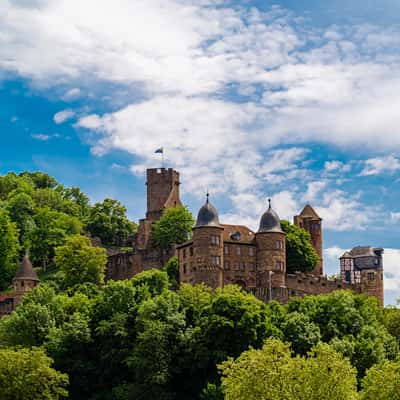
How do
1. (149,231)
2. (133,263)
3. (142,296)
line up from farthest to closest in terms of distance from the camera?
(149,231), (133,263), (142,296)

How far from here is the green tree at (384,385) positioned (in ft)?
197

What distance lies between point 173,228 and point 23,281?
62.4 ft

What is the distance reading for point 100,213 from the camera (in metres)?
144

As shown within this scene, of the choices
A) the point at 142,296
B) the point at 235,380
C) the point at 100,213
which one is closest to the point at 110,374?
the point at 142,296

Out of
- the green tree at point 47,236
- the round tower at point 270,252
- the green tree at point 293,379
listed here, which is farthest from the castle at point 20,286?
the green tree at point 293,379

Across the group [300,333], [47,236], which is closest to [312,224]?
[47,236]

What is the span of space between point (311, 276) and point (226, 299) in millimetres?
27268

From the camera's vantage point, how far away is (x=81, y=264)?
384 ft

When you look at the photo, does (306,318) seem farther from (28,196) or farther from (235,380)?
(28,196)

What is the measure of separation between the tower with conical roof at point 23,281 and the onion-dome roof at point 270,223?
2460cm

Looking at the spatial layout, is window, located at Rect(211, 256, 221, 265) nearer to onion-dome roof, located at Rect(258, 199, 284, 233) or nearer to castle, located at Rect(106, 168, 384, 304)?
castle, located at Rect(106, 168, 384, 304)

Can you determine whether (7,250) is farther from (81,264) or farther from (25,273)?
(81,264)

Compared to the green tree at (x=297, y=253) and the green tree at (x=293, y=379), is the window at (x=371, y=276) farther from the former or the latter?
the green tree at (x=293, y=379)

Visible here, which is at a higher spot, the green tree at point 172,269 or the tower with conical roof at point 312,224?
the tower with conical roof at point 312,224
